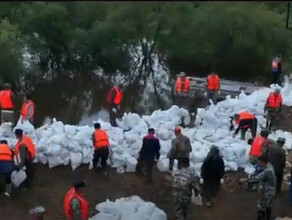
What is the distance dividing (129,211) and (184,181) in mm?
1724

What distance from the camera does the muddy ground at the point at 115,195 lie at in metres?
8.70

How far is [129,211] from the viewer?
28.2 ft

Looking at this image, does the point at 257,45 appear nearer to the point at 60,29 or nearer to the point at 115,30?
the point at 115,30

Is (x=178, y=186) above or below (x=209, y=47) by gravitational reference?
below

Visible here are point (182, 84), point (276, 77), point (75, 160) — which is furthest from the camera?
point (276, 77)

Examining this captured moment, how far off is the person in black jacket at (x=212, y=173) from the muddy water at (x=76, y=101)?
6.62 metres

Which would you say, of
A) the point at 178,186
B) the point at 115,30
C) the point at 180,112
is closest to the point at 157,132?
the point at 180,112

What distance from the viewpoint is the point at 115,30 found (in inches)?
741

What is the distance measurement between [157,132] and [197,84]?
6.31 meters

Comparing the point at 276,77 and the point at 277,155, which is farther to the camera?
the point at 276,77

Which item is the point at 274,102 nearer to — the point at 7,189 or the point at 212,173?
the point at 212,173

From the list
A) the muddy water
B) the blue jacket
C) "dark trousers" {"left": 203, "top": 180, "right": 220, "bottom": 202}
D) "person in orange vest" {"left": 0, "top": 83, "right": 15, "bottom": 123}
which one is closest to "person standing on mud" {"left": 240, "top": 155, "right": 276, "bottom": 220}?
"dark trousers" {"left": 203, "top": 180, "right": 220, "bottom": 202}

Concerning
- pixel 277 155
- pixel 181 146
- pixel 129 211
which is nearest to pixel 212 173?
pixel 181 146

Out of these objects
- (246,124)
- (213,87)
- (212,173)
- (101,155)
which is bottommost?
(212,173)
